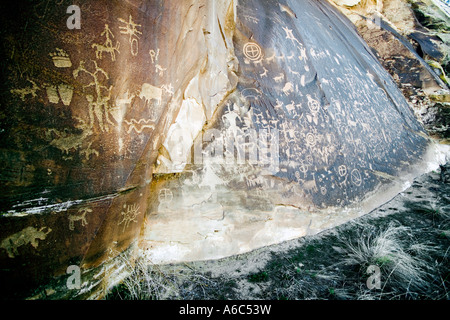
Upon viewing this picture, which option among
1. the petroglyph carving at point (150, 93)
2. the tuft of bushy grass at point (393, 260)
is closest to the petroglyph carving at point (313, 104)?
the tuft of bushy grass at point (393, 260)

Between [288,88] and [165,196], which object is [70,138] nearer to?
[165,196]

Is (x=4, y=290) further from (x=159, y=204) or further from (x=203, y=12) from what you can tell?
(x=203, y=12)

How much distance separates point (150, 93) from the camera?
165cm

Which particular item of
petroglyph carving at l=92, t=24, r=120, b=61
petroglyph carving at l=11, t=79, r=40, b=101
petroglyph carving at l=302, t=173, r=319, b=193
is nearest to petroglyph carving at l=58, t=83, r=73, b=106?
petroglyph carving at l=11, t=79, r=40, b=101

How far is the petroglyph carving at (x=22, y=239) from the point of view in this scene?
107 centimetres

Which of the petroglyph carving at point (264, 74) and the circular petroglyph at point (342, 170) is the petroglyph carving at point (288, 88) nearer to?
the petroglyph carving at point (264, 74)

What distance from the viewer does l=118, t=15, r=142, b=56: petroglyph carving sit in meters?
1.47

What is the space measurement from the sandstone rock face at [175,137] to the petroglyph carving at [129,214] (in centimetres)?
1

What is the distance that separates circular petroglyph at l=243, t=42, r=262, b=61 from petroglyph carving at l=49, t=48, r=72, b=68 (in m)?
1.75

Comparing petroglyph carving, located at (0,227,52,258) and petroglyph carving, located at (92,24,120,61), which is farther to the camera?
petroglyph carving, located at (92,24,120,61)

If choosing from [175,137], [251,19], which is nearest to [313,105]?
[251,19]

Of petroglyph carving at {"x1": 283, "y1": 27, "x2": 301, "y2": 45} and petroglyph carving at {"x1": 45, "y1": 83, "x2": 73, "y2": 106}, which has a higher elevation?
petroglyph carving at {"x1": 283, "y1": 27, "x2": 301, "y2": 45}

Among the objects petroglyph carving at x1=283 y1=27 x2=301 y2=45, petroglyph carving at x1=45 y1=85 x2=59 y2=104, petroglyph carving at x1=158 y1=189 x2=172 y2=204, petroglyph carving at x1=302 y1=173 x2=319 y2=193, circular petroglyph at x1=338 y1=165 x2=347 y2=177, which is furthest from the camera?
petroglyph carving at x1=283 y1=27 x2=301 y2=45

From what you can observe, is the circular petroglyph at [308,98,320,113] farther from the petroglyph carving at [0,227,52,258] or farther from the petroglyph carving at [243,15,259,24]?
the petroglyph carving at [0,227,52,258]
